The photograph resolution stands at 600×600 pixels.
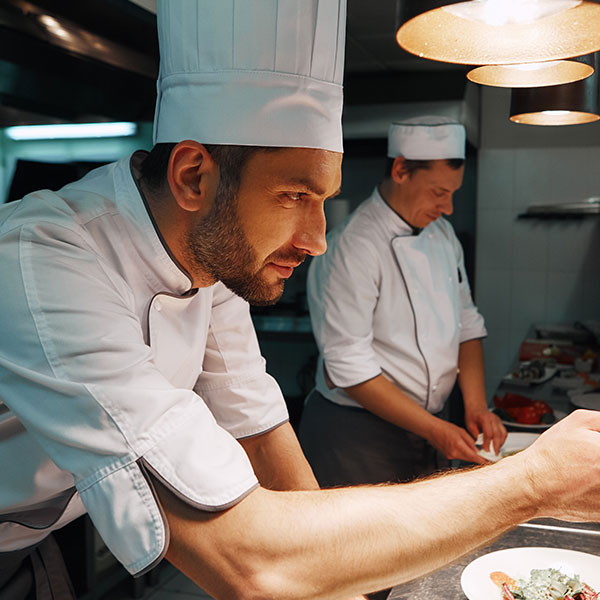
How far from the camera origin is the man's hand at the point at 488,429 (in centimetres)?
177

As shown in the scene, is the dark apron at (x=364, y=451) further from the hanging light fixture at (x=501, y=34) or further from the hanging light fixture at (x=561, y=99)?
the hanging light fixture at (x=501, y=34)

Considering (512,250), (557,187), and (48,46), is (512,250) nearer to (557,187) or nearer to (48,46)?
(557,187)

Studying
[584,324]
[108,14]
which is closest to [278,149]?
[108,14]

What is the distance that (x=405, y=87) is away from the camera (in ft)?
11.1

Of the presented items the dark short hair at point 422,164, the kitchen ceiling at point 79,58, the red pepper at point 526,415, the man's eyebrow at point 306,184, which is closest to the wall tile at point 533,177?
the dark short hair at point 422,164

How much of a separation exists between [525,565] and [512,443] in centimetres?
77

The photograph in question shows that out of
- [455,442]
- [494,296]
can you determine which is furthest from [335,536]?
[494,296]

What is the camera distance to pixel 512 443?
181 cm

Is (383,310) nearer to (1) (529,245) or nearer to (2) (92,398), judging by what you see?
(2) (92,398)

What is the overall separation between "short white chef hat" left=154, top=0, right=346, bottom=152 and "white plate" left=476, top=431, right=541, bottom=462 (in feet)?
3.54

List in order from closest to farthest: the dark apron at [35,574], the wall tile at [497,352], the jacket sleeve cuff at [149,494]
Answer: the jacket sleeve cuff at [149,494] < the dark apron at [35,574] < the wall tile at [497,352]

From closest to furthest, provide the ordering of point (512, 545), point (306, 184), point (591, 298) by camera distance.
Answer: point (306, 184), point (512, 545), point (591, 298)

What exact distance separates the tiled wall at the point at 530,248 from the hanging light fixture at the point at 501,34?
370 centimetres

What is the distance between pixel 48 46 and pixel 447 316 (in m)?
1.52
